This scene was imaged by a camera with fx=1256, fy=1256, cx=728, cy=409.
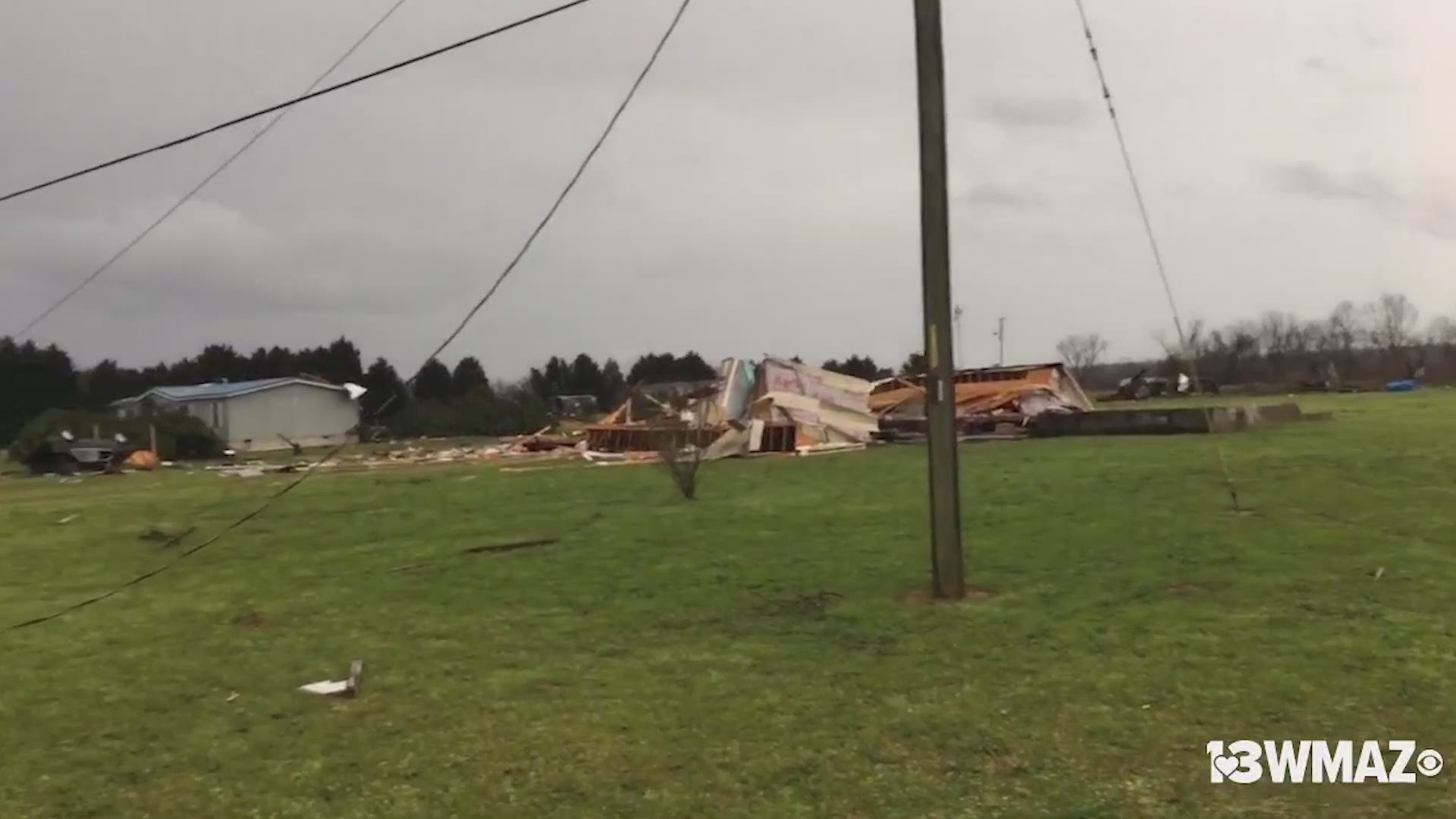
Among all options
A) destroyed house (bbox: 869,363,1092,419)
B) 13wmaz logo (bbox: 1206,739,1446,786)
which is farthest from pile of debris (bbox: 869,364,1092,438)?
13wmaz logo (bbox: 1206,739,1446,786)

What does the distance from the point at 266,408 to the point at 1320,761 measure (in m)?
47.4

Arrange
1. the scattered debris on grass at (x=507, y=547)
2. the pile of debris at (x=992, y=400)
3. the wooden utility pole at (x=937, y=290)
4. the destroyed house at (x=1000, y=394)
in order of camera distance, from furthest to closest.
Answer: the destroyed house at (x=1000, y=394) → the pile of debris at (x=992, y=400) → the scattered debris on grass at (x=507, y=547) → the wooden utility pole at (x=937, y=290)

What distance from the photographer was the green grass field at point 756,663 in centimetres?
475

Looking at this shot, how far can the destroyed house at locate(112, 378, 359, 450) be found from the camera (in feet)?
151

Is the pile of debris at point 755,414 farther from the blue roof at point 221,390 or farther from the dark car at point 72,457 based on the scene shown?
the blue roof at point 221,390

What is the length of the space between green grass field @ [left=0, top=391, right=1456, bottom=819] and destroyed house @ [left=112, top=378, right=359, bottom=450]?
34.8 meters

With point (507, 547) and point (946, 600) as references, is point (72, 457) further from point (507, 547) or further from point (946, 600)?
point (946, 600)

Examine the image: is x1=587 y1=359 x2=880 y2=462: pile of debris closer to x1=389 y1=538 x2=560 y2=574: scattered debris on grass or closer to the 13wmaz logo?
x1=389 y1=538 x2=560 y2=574: scattered debris on grass

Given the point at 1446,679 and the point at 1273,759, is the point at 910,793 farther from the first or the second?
the point at 1446,679

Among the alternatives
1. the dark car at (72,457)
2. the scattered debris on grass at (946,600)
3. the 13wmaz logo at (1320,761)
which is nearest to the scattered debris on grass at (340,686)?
the scattered debris on grass at (946,600)

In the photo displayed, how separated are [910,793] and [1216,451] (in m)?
14.7

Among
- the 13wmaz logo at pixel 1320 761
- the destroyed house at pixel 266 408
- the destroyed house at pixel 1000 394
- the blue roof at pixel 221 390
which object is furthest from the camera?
the blue roof at pixel 221 390

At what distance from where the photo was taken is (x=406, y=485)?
2064 centimetres

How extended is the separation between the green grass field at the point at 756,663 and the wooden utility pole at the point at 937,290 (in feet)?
2.09
